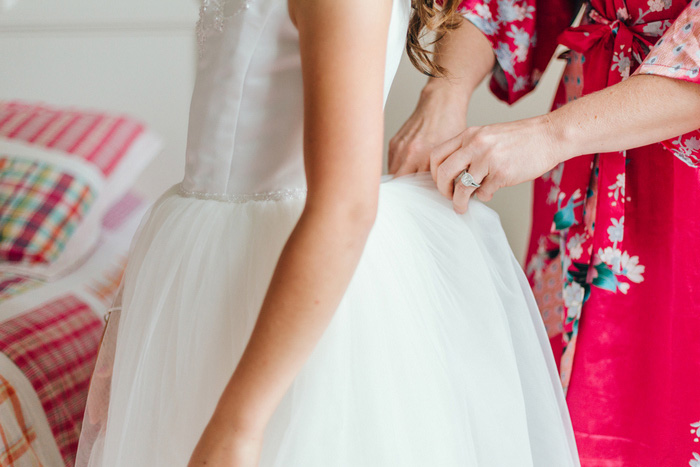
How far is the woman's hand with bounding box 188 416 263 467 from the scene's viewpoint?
1.62 ft

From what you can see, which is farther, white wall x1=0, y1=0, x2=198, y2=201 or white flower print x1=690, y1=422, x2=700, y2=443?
white wall x1=0, y1=0, x2=198, y2=201

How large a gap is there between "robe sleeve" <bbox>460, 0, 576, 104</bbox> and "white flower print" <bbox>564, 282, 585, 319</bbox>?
31 cm

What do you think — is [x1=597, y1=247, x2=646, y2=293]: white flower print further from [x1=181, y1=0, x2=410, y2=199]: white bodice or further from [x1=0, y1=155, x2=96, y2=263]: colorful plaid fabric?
[x1=0, y1=155, x2=96, y2=263]: colorful plaid fabric

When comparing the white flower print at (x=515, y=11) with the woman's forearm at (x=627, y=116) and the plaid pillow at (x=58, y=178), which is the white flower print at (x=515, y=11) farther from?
the plaid pillow at (x=58, y=178)

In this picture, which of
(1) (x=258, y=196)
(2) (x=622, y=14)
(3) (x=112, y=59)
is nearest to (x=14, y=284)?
(3) (x=112, y=59)

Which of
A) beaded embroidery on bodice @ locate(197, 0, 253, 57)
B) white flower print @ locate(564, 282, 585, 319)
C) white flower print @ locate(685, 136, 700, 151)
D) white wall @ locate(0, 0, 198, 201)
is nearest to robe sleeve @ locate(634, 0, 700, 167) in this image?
white flower print @ locate(685, 136, 700, 151)

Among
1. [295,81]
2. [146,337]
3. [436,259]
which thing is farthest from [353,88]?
[146,337]

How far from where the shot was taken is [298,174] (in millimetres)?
641

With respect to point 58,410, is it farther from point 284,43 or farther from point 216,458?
point 284,43

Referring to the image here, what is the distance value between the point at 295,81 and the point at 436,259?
0.80ft

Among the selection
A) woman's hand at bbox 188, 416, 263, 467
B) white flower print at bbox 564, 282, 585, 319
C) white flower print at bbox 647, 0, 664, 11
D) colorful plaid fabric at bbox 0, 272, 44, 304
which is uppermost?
white flower print at bbox 647, 0, 664, 11

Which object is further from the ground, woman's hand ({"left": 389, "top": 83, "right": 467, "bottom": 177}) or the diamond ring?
woman's hand ({"left": 389, "top": 83, "right": 467, "bottom": 177})

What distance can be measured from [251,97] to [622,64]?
0.48 m

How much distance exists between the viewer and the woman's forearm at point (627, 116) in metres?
0.65
